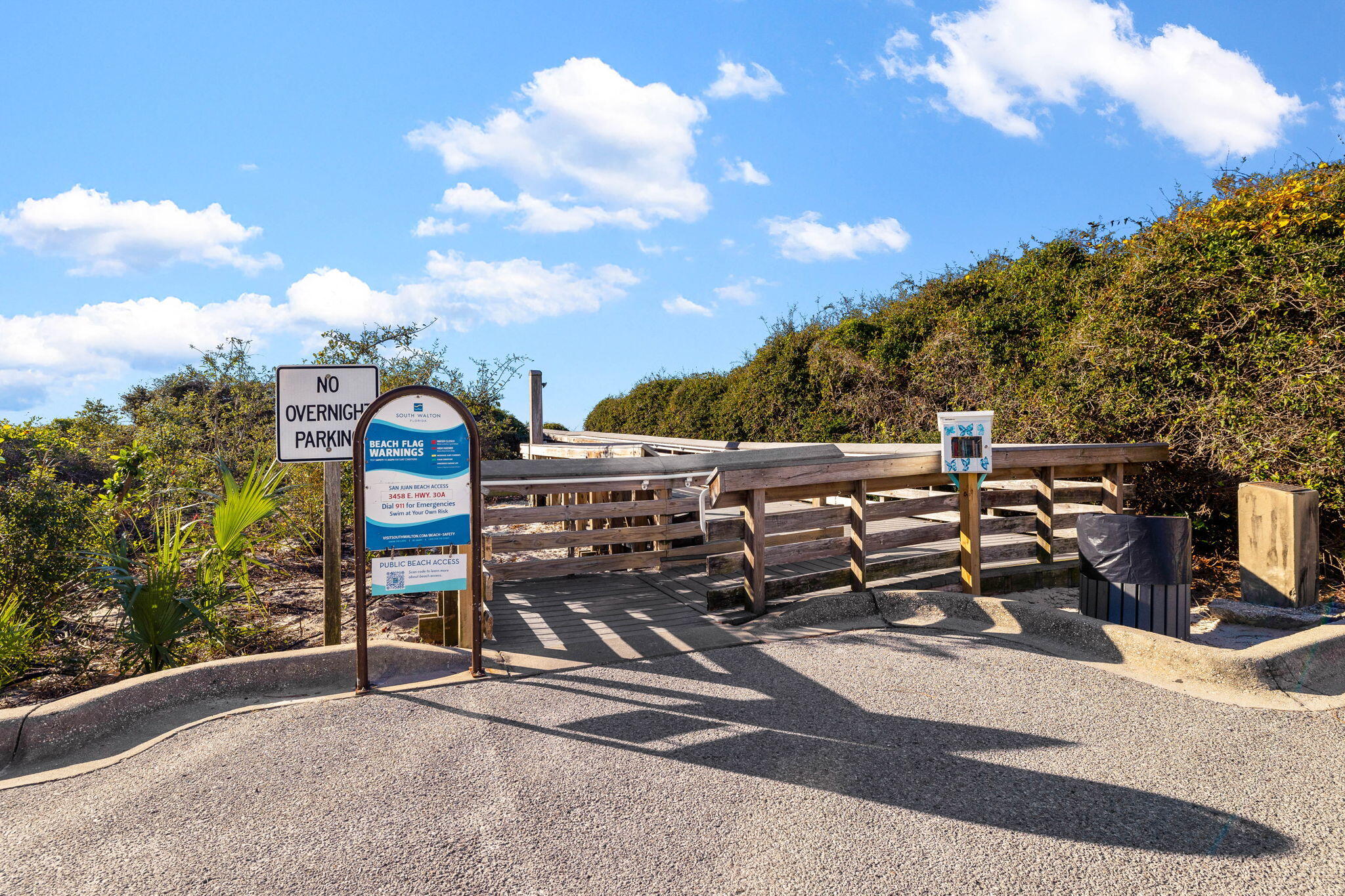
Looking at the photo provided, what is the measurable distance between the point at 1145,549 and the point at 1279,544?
5.28ft

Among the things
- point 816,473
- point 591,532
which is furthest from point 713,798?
point 591,532

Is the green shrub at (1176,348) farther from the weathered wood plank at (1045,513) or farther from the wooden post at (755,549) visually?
the wooden post at (755,549)

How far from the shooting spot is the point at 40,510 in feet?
18.3

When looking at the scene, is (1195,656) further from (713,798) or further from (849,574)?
(713,798)

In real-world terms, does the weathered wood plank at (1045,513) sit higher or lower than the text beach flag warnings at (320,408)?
lower

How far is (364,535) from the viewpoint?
15.2 feet

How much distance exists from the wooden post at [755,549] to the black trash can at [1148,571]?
2479 millimetres

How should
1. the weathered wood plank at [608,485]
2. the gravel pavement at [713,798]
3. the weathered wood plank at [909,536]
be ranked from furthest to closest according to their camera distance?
the weathered wood plank at [608,485] → the weathered wood plank at [909,536] → the gravel pavement at [713,798]

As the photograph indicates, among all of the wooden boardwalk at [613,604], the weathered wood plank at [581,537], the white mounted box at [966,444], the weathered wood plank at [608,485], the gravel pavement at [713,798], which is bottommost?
the gravel pavement at [713,798]

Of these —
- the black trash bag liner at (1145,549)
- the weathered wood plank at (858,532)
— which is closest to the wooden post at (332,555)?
the weathered wood plank at (858,532)

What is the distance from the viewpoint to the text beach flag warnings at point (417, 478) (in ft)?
15.5

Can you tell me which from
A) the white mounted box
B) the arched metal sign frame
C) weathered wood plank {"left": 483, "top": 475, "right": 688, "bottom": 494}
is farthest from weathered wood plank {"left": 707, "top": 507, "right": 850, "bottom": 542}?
the arched metal sign frame

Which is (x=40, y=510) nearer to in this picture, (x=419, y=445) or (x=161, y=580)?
(x=161, y=580)

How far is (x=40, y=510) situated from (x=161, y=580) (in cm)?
107
